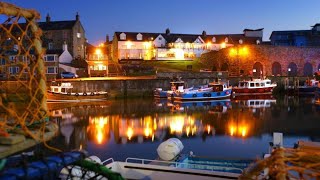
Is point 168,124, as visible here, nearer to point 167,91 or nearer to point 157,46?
point 167,91

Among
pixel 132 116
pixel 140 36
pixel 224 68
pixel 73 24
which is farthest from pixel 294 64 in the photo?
pixel 132 116

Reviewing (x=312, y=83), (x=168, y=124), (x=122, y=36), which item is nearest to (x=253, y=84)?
(x=312, y=83)

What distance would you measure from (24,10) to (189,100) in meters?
39.6

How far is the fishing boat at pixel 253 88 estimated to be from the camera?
48.6 m

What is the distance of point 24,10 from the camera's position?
2859 mm

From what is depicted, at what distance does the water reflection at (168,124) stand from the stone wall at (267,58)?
26544mm

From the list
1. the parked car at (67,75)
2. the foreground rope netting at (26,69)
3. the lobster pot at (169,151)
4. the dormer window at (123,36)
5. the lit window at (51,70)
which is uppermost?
the dormer window at (123,36)

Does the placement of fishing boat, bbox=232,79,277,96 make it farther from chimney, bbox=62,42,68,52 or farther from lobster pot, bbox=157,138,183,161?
lobster pot, bbox=157,138,183,161

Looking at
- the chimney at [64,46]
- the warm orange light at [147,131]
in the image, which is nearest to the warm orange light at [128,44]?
the chimney at [64,46]

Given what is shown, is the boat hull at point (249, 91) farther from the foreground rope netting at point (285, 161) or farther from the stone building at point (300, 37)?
the foreground rope netting at point (285, 161)

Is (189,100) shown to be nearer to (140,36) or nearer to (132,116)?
(132,116)

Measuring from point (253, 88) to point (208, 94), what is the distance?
8557 mm

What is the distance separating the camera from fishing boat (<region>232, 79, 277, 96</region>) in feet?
160

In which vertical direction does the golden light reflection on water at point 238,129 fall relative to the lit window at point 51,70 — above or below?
below
